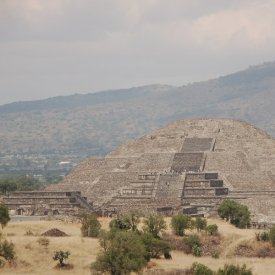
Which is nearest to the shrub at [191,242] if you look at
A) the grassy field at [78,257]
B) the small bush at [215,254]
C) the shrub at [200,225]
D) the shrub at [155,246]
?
the grassy field at [78,257]

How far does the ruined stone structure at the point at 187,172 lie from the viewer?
95500mm

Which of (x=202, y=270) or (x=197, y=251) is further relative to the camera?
(x=197, y=251)

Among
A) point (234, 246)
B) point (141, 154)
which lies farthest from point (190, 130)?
point (234, 246)

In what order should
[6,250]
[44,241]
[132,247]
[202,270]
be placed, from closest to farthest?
[202,270] < [132,247] < [6,250] < [44,241]

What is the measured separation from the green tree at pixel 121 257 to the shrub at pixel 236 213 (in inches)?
907

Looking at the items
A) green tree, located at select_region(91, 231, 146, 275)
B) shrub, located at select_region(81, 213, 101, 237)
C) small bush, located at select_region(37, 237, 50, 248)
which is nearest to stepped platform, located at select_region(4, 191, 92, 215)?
shrub, located at select_region(81, 213, 101, 237)

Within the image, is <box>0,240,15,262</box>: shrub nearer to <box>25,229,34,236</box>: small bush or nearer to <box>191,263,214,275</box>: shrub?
<box>25,229,34,236</box>: small bush

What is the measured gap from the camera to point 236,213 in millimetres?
84812

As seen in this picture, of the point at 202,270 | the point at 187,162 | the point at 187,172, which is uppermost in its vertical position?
the point at 187,162

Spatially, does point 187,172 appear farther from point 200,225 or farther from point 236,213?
point 200,225

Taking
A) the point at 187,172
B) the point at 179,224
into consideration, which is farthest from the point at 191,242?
the point at 187,172

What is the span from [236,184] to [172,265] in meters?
36.8

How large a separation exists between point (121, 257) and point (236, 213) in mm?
25736

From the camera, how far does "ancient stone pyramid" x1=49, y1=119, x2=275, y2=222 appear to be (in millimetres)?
95812
